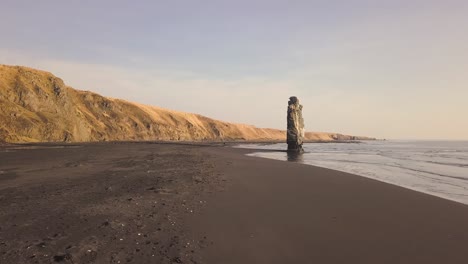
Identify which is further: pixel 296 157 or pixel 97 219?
pixel 296 157

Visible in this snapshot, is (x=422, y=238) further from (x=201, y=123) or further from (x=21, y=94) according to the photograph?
(x=201, y=123)

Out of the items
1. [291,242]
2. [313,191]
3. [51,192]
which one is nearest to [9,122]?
[51,192]

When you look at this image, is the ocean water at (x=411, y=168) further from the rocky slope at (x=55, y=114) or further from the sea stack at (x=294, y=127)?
the rocky slope at (x=55, y=114)

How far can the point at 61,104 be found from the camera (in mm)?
61500

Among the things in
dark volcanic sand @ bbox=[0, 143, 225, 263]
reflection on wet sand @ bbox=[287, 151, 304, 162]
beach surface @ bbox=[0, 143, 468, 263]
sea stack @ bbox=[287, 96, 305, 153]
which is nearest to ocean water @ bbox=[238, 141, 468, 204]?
reflection on wet sand @ bbox=[287, 151, 304, 162]

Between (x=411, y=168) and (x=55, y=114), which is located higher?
(x=55, y=114)

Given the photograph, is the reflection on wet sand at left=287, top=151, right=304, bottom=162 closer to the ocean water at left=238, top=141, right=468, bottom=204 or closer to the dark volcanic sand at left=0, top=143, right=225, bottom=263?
the ocean water at left=238, top=141, right=468, bottom=204

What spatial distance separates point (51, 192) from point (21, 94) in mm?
53180

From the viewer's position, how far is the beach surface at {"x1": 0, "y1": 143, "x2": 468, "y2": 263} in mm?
5832

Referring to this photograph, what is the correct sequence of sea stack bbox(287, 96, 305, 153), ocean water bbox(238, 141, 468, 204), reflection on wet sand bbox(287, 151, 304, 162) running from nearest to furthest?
ocean water bbox(238, 141, 468, 204)
reflection on wet sand bbox(287, 151, 304, 162)
sea stack bbox(287, 96, 305, 153)

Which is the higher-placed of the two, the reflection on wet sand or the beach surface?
the beach surface

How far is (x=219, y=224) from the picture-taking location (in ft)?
25.8

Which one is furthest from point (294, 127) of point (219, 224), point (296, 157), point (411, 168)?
point (219, 224)

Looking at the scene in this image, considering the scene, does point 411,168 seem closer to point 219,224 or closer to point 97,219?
point 219,224
